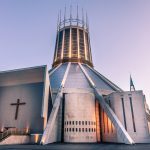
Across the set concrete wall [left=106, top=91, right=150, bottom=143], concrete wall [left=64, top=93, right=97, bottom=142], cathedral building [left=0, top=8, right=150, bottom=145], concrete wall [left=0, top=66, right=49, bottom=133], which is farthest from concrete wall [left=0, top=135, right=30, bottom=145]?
concrete wall [left=106, top=91, right=150, bottom=143]

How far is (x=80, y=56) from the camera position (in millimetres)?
42594

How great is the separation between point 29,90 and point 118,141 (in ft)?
44.5

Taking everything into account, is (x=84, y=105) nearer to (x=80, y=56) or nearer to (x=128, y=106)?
(x=128, y=106)

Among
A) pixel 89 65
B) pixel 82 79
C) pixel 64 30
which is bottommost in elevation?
pixel 82 79

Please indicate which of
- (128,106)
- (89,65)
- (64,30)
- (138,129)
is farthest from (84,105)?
(64,30)

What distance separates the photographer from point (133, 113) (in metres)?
22.3

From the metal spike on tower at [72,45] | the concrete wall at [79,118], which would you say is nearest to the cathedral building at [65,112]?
the concrete wall at [79,118]

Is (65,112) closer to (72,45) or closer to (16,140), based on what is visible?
(16,140)

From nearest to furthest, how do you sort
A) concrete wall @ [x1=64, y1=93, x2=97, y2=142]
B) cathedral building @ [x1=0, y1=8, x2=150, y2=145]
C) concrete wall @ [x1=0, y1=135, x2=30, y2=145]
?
concrete wall @ [x1=0, y1=135, x2=30, y2=145]
cathedral building @ [x1=0, y1=8, x2=150, y2=145]
concrete wall @ [x1=64, y1=93, x2=97, y2=142]

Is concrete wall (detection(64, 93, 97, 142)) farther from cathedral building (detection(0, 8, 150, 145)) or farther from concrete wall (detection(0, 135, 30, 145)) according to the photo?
concrete wall (detection(0, 135, 30, 145))

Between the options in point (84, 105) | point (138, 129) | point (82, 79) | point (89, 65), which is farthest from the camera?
point (89, 65)

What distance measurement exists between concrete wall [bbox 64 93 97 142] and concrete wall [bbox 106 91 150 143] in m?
3.55

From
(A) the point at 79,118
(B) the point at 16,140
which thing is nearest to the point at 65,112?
(A) the point at 79,118

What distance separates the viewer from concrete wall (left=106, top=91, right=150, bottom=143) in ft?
69.3
